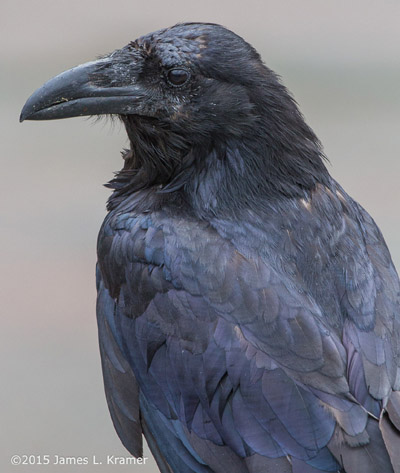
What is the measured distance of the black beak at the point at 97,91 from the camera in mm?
3279

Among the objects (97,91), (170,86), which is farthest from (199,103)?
(97,91)

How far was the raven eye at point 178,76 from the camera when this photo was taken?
323cm

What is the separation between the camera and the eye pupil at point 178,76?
323cm

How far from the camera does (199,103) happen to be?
3271mm

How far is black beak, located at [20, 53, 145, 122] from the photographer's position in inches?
129

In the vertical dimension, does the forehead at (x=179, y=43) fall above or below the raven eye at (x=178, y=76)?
above

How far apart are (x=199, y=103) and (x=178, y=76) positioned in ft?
0.35

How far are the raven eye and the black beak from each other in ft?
0.32

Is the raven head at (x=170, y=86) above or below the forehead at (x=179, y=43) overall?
below

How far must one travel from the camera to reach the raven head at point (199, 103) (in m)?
3.25

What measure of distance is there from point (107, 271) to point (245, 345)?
0.61m

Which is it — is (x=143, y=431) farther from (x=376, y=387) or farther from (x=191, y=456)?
(x=376, y=387)

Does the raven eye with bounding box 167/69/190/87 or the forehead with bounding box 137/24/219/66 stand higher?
the forehead with bounding box 137/24/219/66

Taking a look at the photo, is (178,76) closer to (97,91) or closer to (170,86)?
(170,86)
